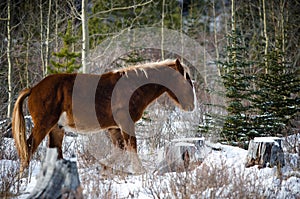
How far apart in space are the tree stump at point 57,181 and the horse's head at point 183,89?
3549mm

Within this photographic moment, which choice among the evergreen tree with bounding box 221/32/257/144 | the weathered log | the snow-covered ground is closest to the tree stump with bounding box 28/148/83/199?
the snow-covered ground

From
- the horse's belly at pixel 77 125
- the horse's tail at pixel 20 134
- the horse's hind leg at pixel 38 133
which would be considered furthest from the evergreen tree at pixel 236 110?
the horse's tail at pixel 20 134

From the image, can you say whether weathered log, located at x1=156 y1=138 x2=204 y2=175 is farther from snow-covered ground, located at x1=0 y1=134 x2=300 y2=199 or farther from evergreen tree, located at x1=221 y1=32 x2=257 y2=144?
evergreen tree, located at x1=221 y1=32 x2=257 y2=144

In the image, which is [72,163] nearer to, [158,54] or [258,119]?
[258,119]

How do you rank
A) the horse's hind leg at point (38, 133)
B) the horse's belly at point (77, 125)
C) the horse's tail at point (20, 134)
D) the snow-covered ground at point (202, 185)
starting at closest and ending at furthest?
1. the snow-covered ground at point (202, 185)
2. the horse's tail at point (20, 134)
3. the horse's hind leg at point (38, 133)
4. the horse's belly at point (77, 125)

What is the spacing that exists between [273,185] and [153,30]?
756 inches

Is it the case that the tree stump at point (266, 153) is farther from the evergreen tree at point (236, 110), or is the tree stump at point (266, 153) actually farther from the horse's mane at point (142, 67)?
the evergreen tree at point (236, 110)

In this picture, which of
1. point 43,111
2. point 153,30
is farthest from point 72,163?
point 153,30

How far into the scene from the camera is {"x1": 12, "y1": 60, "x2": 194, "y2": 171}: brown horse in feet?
18.9

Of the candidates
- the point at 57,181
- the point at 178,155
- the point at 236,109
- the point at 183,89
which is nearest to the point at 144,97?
the point at 183,89

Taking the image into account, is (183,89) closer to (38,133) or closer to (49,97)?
(49,97)

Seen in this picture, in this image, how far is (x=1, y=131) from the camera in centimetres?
729

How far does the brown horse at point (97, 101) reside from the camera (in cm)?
575

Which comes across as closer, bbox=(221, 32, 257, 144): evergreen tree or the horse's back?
the horse's back
